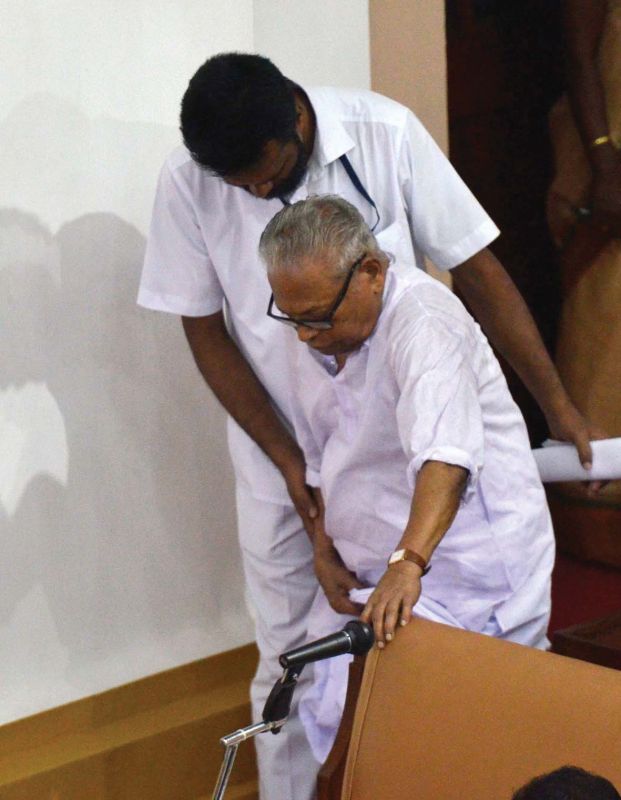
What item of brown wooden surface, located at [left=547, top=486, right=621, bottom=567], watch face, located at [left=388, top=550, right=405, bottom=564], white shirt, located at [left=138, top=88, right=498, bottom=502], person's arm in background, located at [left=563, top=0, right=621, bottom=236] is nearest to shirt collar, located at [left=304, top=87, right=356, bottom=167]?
white shirt, located at [left=138, top=88, right=498, bottom=502]

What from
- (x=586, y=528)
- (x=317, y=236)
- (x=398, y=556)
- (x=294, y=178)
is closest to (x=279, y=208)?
(x=294, y=178)

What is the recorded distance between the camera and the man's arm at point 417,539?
1.70 metres

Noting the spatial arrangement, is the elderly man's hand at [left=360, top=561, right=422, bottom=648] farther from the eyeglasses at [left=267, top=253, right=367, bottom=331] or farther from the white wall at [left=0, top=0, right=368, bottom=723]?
the white wall at [left=0, top=0, right=368, bottom=723]

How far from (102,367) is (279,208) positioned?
0.79 m

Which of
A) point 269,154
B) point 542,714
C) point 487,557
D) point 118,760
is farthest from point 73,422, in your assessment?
point 542,714

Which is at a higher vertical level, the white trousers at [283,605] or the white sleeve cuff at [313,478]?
the white sleeve cuff at [313,478]

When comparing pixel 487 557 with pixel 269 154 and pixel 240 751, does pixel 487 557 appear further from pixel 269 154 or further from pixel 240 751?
pixel 240 751

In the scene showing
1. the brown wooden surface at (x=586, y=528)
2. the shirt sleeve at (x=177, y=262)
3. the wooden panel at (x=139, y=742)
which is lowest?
the brown wooden surface at (x=586, y=528)

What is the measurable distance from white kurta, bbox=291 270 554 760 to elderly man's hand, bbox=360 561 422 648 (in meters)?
0.32

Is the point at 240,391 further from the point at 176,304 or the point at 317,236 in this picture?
the point at 317,236

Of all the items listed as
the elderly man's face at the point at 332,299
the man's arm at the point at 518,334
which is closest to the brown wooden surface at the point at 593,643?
the man's arm at the point at 518,334

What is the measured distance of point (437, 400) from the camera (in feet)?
6.11

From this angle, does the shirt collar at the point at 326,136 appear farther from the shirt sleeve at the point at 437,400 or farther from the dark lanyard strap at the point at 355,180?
the shirt sleeve at the point at 437,400

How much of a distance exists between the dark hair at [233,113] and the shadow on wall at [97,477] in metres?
0.86
